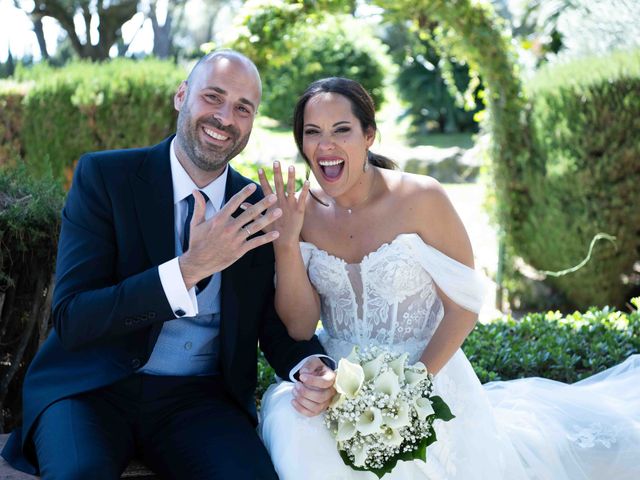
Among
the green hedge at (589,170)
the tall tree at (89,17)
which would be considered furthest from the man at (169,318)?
the tall tree at (89,17)

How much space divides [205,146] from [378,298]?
938 millimetres

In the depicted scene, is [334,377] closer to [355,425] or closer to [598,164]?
[355,425]

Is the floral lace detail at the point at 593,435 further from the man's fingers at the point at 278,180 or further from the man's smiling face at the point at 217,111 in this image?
the man's smiling face at the point at 217,111

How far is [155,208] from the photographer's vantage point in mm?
3080

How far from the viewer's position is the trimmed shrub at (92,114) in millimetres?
7863

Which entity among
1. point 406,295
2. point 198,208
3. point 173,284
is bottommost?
point 406,295

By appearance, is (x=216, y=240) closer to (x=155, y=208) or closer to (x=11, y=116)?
(x=155, y=208)

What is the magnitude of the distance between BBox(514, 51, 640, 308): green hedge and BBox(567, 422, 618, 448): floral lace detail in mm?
4468

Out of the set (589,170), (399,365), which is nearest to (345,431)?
(399,365)

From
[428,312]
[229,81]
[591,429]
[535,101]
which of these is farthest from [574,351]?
[535,101]

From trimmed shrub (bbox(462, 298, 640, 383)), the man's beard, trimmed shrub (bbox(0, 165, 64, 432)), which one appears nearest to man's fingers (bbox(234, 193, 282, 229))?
the man's beard

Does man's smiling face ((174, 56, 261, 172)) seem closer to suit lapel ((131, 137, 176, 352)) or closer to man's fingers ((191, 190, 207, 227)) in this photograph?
suit lapel ((131, 137, 176, 352))

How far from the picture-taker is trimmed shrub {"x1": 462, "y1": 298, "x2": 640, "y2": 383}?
4219 millimetres

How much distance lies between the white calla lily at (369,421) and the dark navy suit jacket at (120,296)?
0.48 metres
